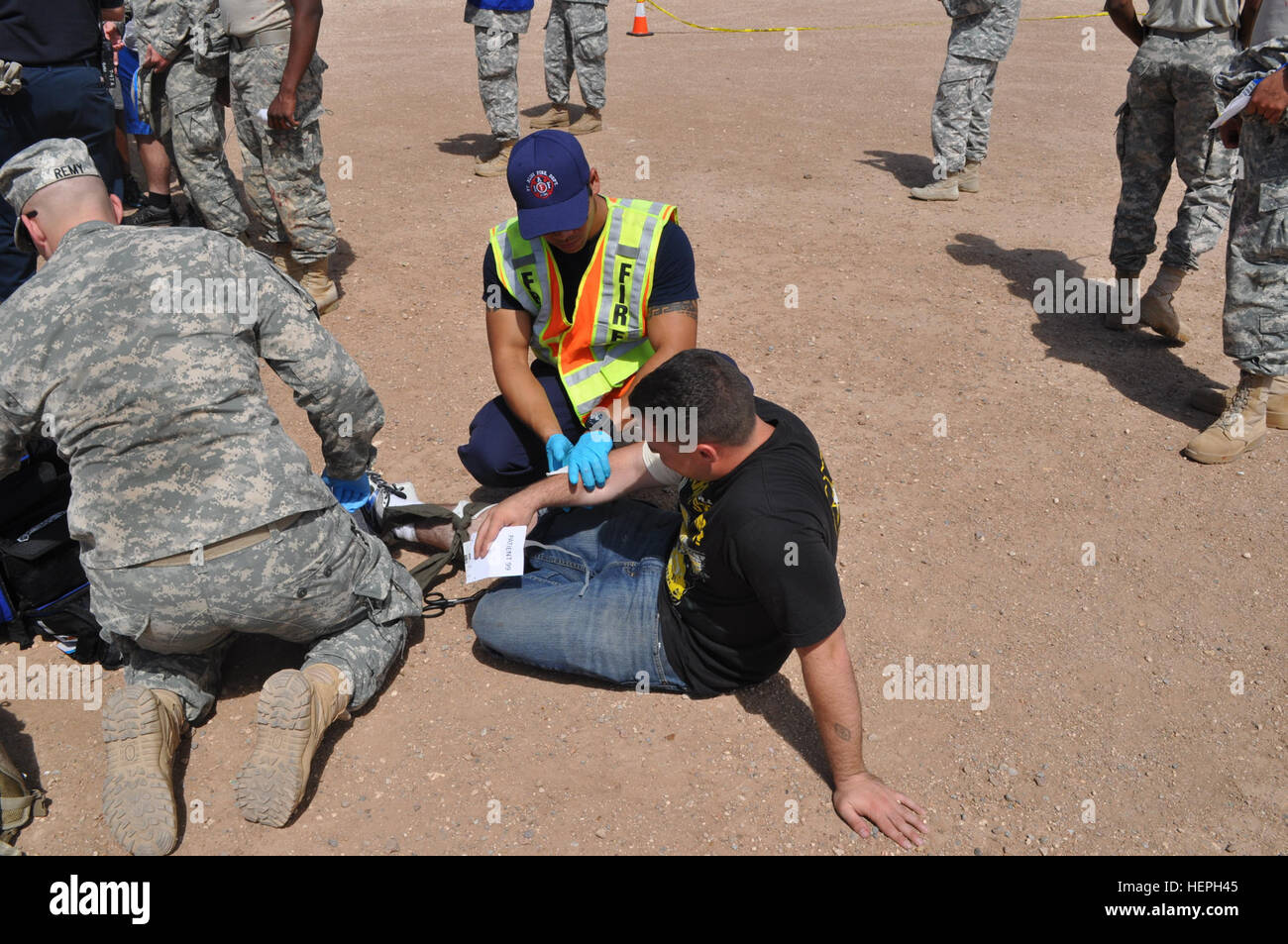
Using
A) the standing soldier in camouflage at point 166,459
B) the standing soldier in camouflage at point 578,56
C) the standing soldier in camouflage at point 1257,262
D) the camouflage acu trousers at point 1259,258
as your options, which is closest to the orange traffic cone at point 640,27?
the standing soldier in camouflage at point 578,56

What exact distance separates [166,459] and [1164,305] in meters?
4.83

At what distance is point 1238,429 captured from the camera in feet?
14.5

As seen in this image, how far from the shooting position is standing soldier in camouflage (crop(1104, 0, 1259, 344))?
500 cm

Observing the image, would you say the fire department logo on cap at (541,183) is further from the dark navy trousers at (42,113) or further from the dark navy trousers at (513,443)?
the dark navy trousers at (42,113)

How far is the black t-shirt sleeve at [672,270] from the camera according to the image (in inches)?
145

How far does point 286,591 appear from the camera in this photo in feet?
9.66

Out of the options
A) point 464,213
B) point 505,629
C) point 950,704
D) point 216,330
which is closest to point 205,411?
point 216,330

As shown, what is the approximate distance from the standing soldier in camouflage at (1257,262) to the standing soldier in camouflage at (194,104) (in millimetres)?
4843

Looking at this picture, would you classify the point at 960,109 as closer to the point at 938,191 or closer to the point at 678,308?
the point at 938,191

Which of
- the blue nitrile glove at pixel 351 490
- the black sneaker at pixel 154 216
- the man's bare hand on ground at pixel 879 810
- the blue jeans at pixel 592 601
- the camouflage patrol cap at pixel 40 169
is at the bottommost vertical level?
the man's bare hand on ground at pixel 879 810

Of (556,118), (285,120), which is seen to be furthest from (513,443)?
(556,118)

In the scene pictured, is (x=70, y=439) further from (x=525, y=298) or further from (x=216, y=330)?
(x=525, y=298)

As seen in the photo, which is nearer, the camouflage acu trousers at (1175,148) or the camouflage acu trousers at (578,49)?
the camouflage acu trousers at (1175,148)

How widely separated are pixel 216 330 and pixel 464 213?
15.5 feet
